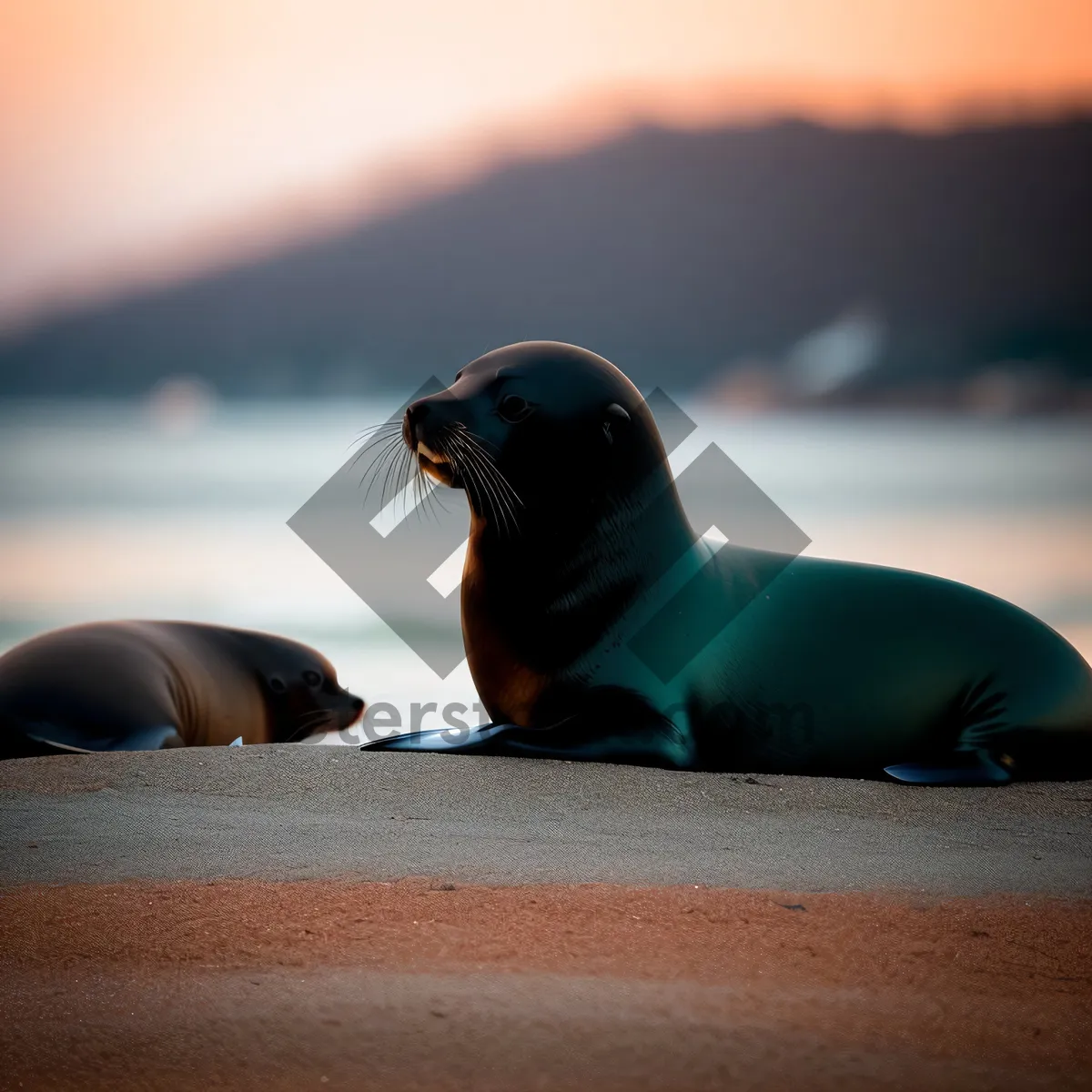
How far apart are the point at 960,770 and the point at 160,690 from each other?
347 centimetres

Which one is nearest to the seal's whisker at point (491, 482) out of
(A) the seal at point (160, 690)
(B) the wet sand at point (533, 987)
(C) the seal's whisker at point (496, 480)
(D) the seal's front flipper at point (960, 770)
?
(C) the seal's whisker at point (496, 480)

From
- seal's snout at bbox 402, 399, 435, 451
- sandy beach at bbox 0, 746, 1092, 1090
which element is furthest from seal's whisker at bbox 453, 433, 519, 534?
sandy beach at bbox 0, 746, 1092, 1090

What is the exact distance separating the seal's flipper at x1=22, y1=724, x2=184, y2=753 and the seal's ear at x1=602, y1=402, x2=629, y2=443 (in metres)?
2.24

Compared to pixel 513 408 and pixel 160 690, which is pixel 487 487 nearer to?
pixel 513 408

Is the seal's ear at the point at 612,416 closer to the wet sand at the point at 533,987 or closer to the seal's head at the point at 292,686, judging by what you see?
the wet sand at the point at 533,987

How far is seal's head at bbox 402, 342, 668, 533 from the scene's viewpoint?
14.5 feet

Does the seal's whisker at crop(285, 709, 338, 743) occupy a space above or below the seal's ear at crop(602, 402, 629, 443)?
below

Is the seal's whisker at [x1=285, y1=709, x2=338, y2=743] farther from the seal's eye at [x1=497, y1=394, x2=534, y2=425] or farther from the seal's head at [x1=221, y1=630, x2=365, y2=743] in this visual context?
the seal's eye at [x1=497, y1=394, x2=534, y2=425]

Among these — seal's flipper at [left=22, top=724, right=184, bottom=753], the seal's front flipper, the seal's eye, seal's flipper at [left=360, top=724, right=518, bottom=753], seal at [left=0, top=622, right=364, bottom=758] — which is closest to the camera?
the seal's front flipper

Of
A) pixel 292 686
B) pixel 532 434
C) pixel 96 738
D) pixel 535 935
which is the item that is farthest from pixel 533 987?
pixel 292 686

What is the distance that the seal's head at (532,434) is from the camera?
4406 millimetres

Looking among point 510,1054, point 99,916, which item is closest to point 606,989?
point 510,1054

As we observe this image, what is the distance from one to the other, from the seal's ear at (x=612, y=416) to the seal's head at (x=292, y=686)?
3.26m

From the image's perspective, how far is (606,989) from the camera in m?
2.32
